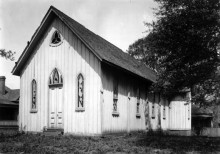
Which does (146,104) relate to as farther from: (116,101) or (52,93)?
(52,93)

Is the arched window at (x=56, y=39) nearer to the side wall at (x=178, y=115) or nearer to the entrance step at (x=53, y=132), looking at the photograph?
the entrance step at (x=53, y=132)

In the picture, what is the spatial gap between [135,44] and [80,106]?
36.7 meters

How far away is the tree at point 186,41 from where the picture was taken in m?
15.0

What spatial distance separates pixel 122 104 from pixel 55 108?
15.1ft

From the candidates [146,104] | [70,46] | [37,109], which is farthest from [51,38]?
[146,104]

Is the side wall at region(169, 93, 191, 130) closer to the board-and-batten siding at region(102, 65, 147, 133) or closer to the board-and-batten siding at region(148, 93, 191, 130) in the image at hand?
the board-and-batten siding at region(148, 93, 191, 130)

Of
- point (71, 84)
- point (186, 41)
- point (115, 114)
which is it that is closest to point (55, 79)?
point (71, 84)

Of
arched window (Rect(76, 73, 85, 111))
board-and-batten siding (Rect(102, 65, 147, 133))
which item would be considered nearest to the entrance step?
arched window (Rect(76, 73, 85, 111))

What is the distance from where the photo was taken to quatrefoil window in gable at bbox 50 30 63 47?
19.7 m

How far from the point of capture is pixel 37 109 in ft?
66.4

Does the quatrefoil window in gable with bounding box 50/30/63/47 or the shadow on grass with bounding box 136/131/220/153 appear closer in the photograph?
the shadow on grass with bounding box 136/131/220/153

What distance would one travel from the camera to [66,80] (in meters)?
19.2

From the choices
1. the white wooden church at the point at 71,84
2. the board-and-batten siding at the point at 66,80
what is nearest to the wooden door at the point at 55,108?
the white wooden church at the point at 71,84

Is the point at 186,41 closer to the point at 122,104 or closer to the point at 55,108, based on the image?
the point at 122,104
